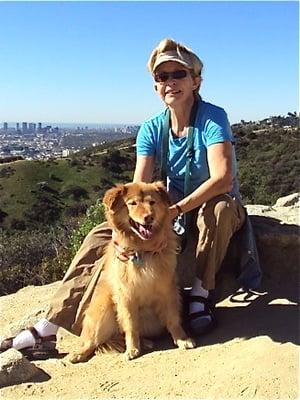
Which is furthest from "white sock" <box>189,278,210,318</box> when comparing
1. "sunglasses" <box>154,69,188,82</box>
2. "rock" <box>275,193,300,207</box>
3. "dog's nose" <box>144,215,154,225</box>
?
"rock" <box>275,193,300,207</box>

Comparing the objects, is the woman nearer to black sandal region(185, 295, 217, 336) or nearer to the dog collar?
black sandal region(185, 295, 217, 336)

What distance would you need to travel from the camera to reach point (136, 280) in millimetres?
4246

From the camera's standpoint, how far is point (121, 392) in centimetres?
374

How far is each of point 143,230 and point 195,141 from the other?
2.88 feet

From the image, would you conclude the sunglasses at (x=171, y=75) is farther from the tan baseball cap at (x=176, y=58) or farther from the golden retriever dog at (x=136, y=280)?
the golden retriever dog at (x=136, y=280)

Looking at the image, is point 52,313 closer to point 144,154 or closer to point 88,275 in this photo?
point 88,275

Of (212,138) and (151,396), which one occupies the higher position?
(212,138)

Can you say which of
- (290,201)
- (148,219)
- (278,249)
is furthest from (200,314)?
(290,201)

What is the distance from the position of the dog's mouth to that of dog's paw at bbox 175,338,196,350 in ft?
2.69

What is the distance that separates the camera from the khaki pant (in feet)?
14.4

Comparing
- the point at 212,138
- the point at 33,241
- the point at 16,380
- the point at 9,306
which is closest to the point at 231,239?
the point at 212,138

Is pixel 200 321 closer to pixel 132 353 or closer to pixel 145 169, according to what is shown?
pixel 132 353

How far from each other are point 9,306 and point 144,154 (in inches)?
104

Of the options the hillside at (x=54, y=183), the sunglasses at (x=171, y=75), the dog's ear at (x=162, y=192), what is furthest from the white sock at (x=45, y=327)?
the hillside at (x=54, y=183)
